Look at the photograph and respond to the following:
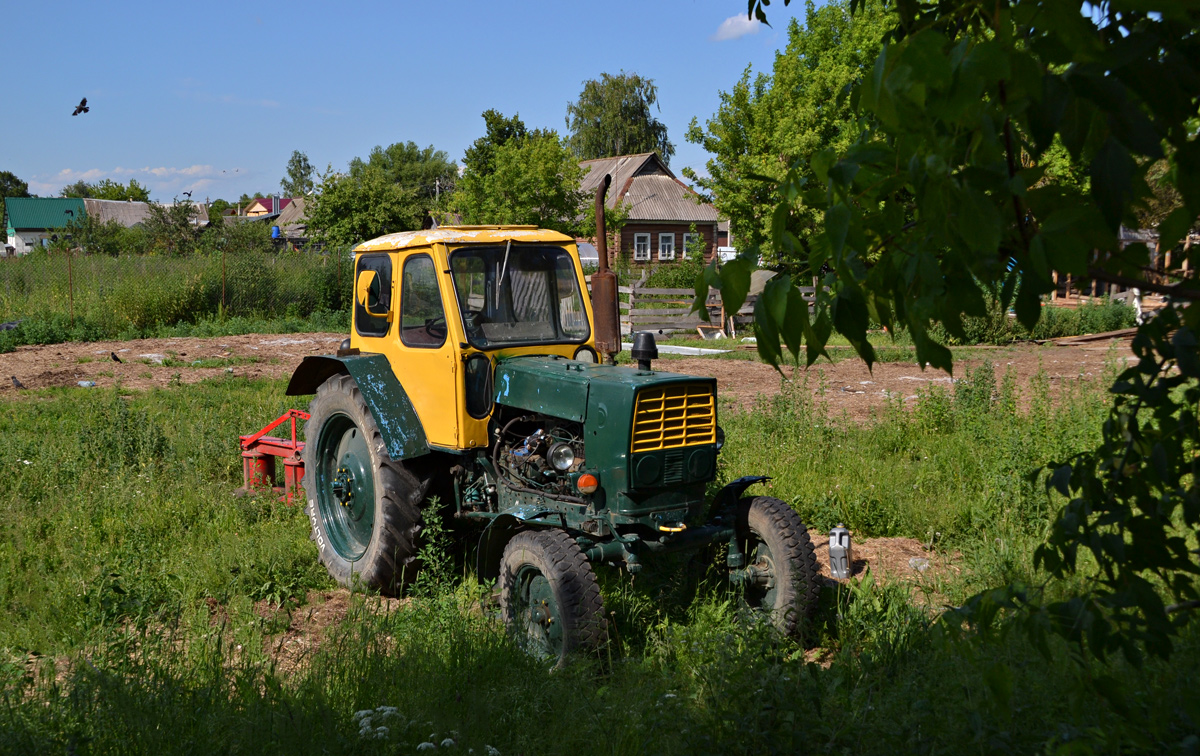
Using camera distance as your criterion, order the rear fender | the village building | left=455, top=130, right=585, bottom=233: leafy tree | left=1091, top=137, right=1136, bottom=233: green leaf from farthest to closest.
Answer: the village building
left=455, top=130, right=585, bottom=233: leafy tree
the rear fender
left=1091, top=137, right=1136, bottom=233: green leaf

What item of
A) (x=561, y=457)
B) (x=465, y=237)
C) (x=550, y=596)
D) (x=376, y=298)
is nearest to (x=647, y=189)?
(x=376, y=298)

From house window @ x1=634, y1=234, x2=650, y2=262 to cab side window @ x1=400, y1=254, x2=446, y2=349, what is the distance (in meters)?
36.2

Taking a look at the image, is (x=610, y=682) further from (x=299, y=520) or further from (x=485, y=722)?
(x=299, y=520)

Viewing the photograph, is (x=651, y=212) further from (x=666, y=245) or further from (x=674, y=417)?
(x=674, y=417)

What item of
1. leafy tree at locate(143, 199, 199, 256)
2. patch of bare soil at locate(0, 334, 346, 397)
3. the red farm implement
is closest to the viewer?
the red farm implement

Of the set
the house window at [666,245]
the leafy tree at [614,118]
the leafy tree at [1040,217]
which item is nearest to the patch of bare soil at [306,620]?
the leafy tree at [1040,217]

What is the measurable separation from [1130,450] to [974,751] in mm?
1653

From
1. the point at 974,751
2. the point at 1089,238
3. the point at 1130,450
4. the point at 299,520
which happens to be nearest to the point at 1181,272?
the point at 1130,450

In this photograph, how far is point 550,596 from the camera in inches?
175

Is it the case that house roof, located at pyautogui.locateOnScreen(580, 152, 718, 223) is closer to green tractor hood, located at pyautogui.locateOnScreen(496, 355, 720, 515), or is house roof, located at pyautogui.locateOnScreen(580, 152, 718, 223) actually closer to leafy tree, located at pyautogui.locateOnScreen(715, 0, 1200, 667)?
green tractor hood, located at pyautogui.locateOnScreen(496, 355, 720, 515)

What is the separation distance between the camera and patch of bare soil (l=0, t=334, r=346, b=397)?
1262 cm

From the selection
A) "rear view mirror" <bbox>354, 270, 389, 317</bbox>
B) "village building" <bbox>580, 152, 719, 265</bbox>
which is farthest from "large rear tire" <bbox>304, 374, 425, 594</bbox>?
"village building" <bbox>580, 152, 719, 265</bbox>

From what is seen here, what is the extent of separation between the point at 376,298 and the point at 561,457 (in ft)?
5.42

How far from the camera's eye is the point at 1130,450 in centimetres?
166
